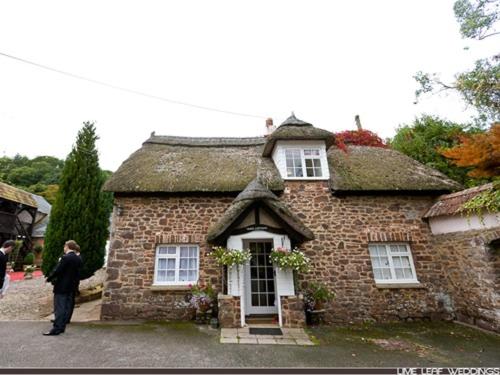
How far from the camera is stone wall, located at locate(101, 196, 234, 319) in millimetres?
6715

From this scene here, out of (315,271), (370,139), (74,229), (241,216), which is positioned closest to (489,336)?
(315,271)

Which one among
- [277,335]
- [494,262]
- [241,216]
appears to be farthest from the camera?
[241,216]

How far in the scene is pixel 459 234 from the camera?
6699 millimetres

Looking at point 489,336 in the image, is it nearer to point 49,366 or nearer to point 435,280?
point 435,280

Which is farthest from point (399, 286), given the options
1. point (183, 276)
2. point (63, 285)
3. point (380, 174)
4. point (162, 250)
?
point (63, 285)

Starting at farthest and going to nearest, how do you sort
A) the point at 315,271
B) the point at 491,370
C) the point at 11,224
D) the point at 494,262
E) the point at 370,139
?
1. the point at 11,224
2. the point at 370,139
3. the point at 315,271
4. the point at 494,262
5. the point at 491,370

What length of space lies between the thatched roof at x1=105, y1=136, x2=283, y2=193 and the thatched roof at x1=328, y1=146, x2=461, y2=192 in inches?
95.2

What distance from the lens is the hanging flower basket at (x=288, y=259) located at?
6133 mm

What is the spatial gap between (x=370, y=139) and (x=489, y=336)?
11989 millimetres

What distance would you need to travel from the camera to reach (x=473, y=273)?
20.9 feet

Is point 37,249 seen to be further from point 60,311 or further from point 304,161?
point 304,161

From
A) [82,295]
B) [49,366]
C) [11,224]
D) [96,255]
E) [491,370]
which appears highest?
[11,224]

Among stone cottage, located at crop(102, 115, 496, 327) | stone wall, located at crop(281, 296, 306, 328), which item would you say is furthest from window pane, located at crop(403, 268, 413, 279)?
stone wall, located at crop(281, 296, 306, 328)

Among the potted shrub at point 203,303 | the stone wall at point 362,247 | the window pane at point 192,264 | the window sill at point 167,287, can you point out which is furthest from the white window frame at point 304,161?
the window sill at point 167,287
